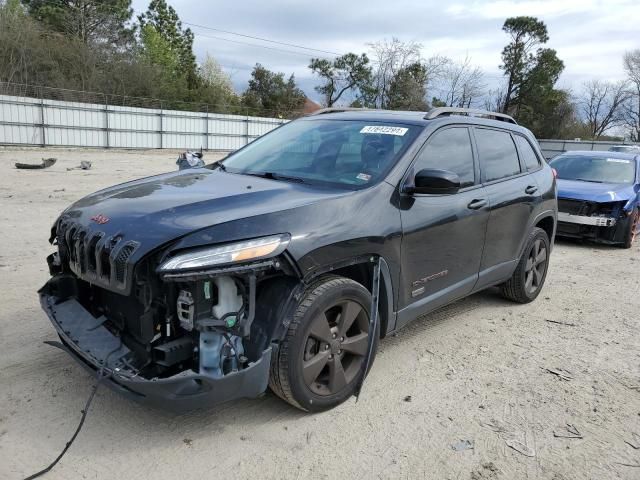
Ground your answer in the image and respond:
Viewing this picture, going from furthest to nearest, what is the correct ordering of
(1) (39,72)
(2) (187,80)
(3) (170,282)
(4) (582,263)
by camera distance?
(2) (187,80) < (1) (39,72) < (4) (582,263) < (3) (170,282)

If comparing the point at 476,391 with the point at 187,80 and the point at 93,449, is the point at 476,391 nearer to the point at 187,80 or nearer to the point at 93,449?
the point at 93,449

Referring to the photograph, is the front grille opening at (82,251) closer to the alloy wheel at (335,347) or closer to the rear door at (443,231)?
the alloy wheel at (335,347)

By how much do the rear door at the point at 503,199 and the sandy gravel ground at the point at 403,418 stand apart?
0.60 metres

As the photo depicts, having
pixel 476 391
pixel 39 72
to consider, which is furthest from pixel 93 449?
pixel 39 72

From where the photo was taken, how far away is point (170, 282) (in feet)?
8.25

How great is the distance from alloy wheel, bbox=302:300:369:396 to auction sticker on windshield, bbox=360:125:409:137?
1347 millimetres

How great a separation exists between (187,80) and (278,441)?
156 feet

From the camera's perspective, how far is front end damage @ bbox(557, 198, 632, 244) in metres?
8.46

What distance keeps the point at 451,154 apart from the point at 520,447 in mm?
2097

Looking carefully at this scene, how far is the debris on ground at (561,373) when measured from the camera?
12.2 ft

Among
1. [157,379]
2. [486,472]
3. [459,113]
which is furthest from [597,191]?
[157,379]

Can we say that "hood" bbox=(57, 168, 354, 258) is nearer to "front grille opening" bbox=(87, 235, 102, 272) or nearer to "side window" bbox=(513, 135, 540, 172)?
"front grille opening" bbox=(87, 235, 102, 272)

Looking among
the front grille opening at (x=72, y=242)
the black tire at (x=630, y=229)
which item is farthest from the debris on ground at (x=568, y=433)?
the black tire at (x=630, y=229)

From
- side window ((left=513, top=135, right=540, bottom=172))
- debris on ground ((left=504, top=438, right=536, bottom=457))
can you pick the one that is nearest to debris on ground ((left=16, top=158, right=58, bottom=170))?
side window ((left=513, top=135, right=540, bottom=172))
